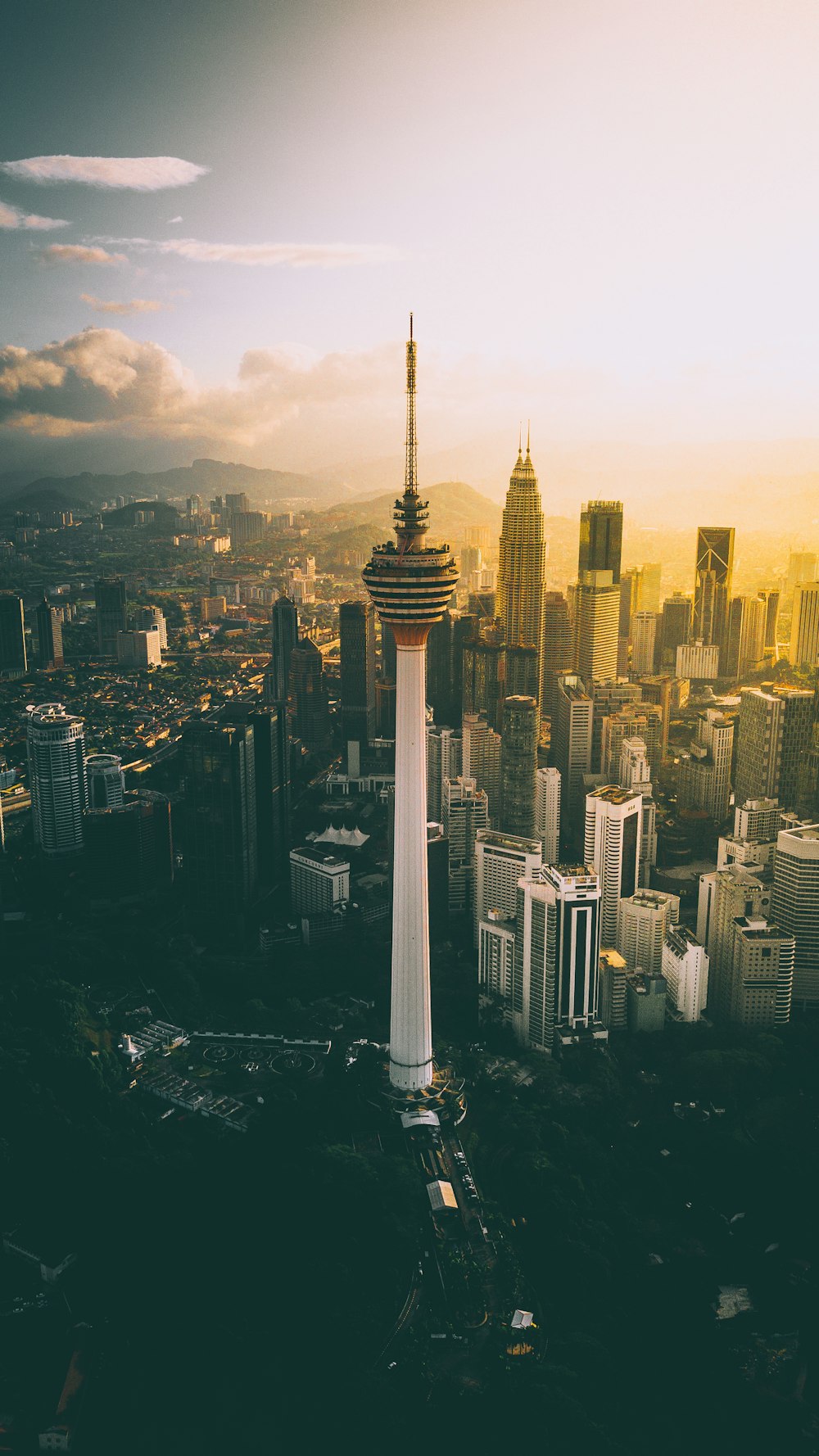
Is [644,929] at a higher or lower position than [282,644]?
lower

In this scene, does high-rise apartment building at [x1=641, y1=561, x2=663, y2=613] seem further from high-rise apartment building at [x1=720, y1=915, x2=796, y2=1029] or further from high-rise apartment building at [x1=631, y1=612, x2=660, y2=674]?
high-rise apartment building at [x1=720, y1=915, x2=796, y2=1029]

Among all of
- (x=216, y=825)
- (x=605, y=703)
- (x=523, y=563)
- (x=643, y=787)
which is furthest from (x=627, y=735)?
(x=216, y=825)

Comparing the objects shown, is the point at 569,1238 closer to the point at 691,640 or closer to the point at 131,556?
the point at 131,556

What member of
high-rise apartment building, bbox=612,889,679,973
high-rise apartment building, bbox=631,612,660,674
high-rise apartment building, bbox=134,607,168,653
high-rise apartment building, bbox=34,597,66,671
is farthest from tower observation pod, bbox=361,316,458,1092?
high-rise apartment building, bbox=631,612,660,674

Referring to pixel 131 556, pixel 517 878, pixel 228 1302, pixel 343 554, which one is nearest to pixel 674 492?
pixel 343 554

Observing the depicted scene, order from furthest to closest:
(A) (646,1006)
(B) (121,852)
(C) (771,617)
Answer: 1. (C) (771,617)
2. (B) (121,852)
3. (A) (646,1006)

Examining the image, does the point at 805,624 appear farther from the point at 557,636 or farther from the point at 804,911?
the point at 804,911

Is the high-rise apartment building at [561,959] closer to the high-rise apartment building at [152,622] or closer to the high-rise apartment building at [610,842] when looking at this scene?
the high-rise apartment building at [610,842]
